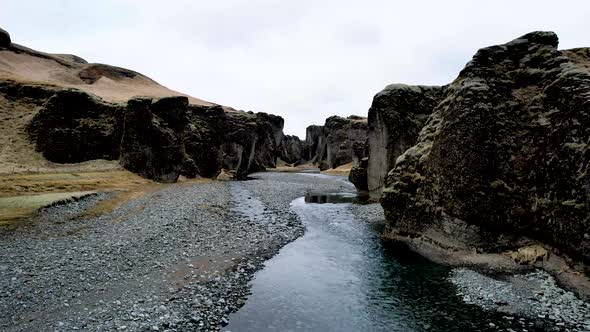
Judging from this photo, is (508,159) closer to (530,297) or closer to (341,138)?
(530,297)

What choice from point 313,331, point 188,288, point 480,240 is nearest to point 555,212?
point 480,240

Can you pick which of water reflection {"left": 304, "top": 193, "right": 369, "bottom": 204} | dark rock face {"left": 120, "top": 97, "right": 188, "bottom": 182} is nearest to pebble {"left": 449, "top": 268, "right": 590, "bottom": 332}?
water reflection {"left": 304, "top": 193, "right": 369, "bottom": 204}

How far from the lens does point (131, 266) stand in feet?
71.6

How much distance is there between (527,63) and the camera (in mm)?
27594

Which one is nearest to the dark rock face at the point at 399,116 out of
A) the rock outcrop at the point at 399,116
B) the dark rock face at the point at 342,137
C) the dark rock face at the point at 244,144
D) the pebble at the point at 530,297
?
the rock outcrop at the point at 399,116

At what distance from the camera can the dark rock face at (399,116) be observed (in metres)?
56.4

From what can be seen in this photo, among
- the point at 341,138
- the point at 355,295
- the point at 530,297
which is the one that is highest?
the point at 341,138

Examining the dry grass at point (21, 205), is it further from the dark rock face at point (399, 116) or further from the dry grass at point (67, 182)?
the dark rock face at point (399, 116)

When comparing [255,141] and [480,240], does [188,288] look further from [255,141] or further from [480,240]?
[255,141]

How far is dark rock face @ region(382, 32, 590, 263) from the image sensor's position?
2159 cm

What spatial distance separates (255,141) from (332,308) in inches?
4853

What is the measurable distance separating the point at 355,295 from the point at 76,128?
61.8 metres

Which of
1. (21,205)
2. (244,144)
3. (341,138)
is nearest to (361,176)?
(21,205)

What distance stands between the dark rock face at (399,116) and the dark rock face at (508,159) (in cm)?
2441
